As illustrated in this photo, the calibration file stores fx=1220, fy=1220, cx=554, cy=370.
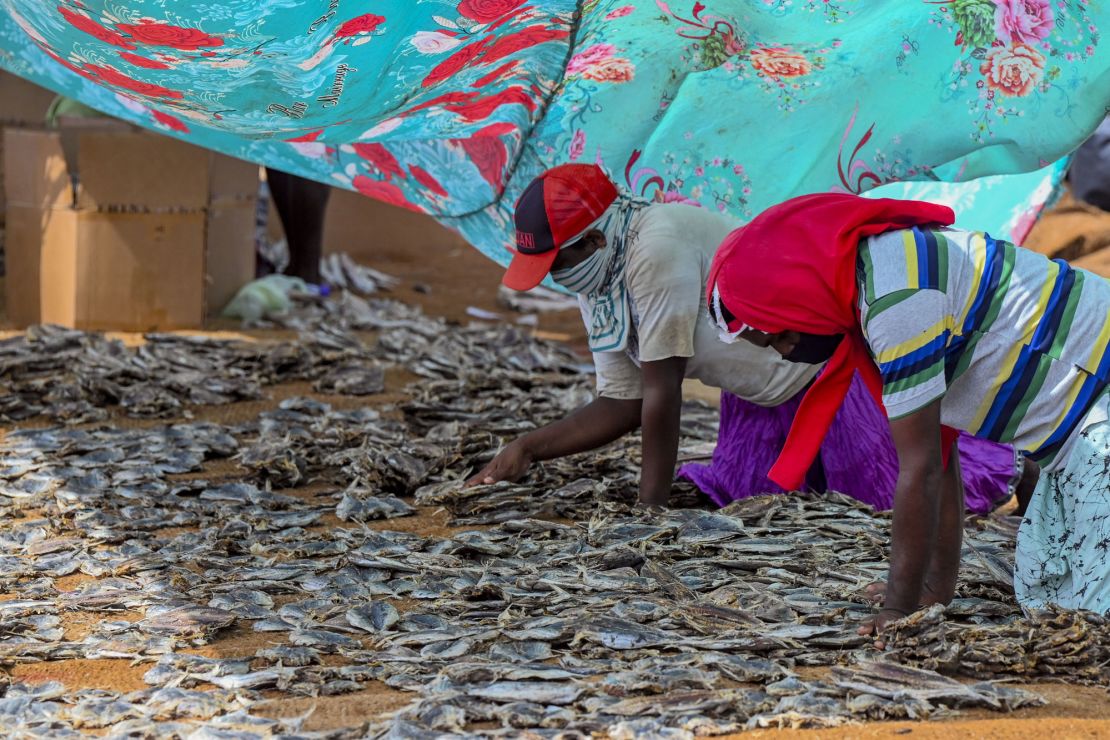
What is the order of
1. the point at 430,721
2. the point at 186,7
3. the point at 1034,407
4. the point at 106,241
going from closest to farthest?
the point at 430,721, the point at 1034,407, the point at 186,7, the point at 106,241

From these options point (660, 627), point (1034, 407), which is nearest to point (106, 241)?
point (660, 627)

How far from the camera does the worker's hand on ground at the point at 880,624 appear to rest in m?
2.14

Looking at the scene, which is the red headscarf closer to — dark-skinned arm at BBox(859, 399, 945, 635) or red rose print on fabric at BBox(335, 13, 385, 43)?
dark-skinned arm at BBox(859, 399, 945, 635)

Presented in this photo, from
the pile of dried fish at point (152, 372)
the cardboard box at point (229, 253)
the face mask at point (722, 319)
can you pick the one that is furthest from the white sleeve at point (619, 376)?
the cardboard box at point (229, 253)

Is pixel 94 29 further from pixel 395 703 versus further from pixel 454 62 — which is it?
pixel 395 703

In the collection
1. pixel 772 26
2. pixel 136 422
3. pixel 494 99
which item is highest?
pixel 772 26

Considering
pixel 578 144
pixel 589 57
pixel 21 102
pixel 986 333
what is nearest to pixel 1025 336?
pixel 986 333

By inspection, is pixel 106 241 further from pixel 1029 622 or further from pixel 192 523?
pixel 1029 622

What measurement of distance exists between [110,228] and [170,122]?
7.59 ft

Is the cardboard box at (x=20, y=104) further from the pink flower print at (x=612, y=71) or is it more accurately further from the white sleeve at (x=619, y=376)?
the white sleeve at (x=619, y=376)

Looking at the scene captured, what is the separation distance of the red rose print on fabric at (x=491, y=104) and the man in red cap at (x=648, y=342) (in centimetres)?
55

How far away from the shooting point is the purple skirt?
3.32 metres

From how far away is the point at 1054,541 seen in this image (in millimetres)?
2348

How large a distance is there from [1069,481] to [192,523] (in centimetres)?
215
